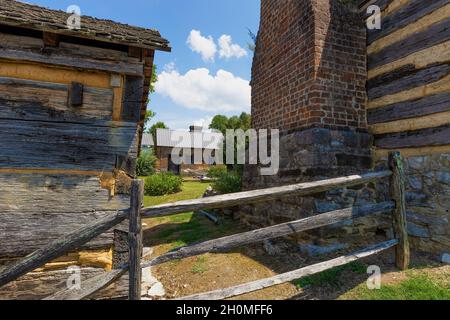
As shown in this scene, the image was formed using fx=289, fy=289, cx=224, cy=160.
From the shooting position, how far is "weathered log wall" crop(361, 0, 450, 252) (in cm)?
440

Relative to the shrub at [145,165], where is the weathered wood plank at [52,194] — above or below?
below

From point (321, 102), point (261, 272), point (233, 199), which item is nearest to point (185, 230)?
point (261, 272)

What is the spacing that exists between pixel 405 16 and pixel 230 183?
6.67 metres

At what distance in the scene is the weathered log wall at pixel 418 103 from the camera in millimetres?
4402

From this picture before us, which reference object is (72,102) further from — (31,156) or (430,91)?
(430,91)

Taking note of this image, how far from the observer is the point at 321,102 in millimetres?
5219

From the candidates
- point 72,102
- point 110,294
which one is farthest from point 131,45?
point 110,294

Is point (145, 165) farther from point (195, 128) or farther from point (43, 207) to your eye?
point (43, 207)

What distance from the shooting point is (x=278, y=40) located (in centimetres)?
655

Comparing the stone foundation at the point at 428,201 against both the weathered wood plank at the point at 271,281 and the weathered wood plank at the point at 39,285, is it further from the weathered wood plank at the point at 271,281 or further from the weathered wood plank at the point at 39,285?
the weathered wood plank at the point at 39,285

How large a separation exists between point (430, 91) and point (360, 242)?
2717mm

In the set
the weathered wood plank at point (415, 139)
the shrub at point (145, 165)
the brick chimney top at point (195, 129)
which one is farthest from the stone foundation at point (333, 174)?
the brick chimney top at point (195, 129)

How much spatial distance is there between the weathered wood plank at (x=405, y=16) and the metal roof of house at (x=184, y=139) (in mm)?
27585
